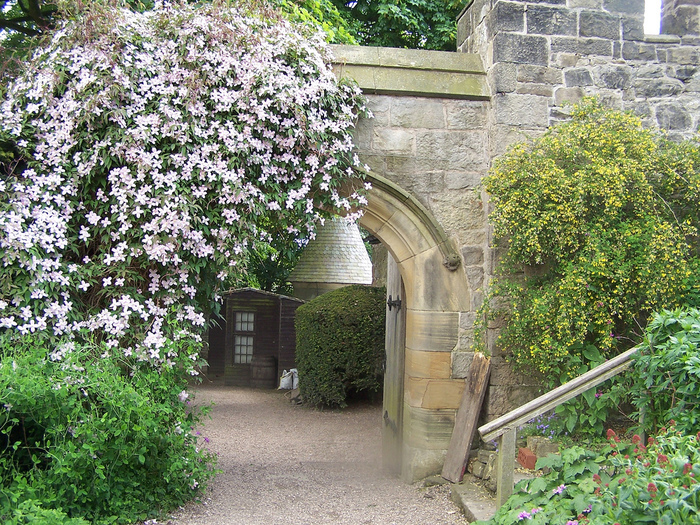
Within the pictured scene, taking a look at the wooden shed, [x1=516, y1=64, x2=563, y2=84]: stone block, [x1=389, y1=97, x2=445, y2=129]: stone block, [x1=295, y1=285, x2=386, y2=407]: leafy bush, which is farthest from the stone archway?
the wooden shed

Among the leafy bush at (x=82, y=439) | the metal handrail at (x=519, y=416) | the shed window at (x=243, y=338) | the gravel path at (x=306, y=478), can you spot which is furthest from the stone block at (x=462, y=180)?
the shed window at (x=243, y=338)

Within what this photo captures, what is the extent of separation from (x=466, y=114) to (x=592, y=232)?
1.49 m

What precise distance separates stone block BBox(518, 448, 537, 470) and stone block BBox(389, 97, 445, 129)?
8.53 feet

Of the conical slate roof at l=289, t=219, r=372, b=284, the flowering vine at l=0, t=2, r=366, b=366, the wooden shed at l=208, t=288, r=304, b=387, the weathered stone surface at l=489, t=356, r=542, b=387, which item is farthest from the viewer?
the conical slate roof at l=289, t=219, r=372, b=284

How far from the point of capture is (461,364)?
5434mm

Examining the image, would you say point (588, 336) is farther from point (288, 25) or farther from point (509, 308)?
point (288, 25)

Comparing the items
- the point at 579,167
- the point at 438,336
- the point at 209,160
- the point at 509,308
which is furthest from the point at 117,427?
the point at 579,167

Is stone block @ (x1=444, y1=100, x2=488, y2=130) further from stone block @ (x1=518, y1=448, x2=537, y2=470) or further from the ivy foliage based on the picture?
stone block @ (x1=518, y1=448, x2=537, y2=470)

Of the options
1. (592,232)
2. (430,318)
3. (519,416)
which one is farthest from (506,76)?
(519,416)

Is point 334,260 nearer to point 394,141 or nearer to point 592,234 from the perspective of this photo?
point 394,141

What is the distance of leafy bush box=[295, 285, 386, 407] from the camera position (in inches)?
388

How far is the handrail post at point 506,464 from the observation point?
3.93m

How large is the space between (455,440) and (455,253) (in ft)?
4.88

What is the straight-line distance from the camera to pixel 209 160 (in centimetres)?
468
